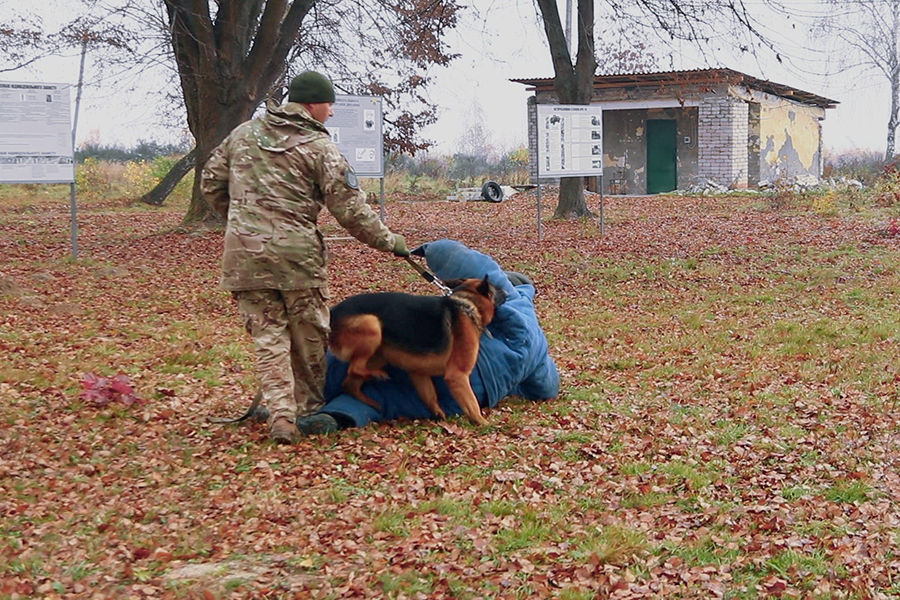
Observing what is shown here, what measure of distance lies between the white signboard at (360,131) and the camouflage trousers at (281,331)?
1031 cm

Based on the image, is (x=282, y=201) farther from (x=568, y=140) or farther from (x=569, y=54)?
(x=569, y=54)

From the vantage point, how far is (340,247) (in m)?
16.6

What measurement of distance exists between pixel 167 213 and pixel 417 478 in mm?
20311

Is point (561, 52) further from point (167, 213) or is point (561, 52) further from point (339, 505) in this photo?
point (339, 505)

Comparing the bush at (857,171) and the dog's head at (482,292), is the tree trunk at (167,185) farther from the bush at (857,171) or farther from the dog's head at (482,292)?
the dog's head at (482,292)

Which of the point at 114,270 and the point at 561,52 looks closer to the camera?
the point at 114,270

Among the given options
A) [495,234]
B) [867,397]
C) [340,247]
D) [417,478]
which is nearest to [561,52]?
[495,234]

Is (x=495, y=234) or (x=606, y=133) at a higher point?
(x=606, y=133)

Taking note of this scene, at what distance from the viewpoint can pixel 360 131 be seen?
16266 millimetres

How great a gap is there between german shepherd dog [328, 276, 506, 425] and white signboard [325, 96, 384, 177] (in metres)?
10.0

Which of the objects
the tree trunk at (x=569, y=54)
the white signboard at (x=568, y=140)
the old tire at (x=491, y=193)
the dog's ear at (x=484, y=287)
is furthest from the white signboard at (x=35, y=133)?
the tree trunk at (x=569, y=54)

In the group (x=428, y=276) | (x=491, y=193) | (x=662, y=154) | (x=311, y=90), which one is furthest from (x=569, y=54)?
(x=311, y=90)

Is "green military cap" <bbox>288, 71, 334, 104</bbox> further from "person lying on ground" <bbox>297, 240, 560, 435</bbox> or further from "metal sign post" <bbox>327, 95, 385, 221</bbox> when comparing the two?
"metal sign post" <bbox>327, 95, 385, 221</bbox>

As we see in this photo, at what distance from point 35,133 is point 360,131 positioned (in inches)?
196
